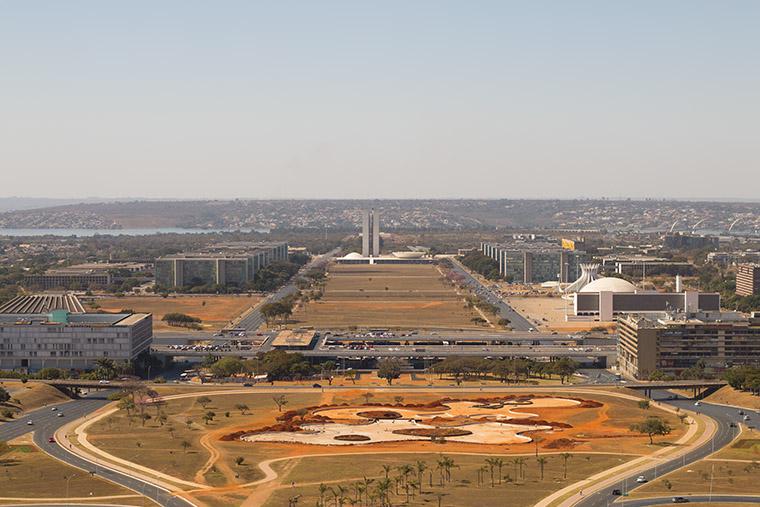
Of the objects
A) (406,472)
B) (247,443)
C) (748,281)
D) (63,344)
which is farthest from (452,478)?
(748,281)

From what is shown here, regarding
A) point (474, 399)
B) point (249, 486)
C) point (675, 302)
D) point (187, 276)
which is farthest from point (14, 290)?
point (249, 486)

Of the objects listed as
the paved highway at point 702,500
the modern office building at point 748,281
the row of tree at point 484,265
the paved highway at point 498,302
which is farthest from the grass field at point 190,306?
the paved highway at point 702,500

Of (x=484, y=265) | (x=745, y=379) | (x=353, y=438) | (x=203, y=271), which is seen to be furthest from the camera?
(x=484, y=265)

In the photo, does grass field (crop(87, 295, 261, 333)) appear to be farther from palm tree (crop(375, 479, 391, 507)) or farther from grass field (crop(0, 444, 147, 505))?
palm tree (crop(375, 479, 391, 507))

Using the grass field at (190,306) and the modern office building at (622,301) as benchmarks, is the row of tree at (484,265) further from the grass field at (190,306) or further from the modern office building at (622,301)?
the modern office building at (622,301)

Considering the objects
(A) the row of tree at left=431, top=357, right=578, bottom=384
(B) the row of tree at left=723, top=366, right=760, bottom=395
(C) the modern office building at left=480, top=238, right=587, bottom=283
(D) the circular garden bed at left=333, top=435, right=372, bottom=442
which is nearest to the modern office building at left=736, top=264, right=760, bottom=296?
(C) the modern office building at left=480, top=238, right=587, bottom=283

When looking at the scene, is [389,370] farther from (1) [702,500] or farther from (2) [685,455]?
(1) [702,500]
